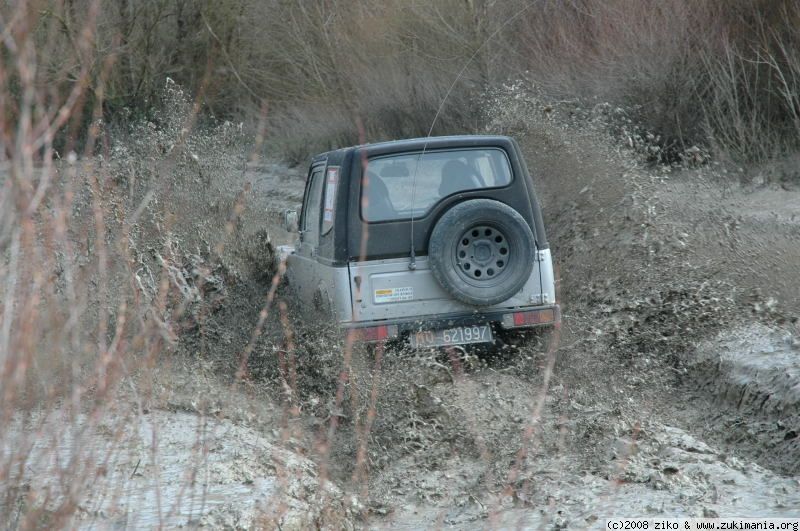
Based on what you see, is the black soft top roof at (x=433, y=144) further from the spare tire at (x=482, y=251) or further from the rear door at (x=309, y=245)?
the rear door at (x=309, y=245)

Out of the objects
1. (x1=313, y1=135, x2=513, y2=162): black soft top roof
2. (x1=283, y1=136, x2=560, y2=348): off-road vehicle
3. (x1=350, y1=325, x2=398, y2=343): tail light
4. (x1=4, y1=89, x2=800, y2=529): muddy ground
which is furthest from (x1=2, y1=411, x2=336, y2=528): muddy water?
(x1=313, y1=135, x2=513, y2=162): black soft top roof

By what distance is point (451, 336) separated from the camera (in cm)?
738

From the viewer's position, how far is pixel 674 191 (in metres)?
12.6

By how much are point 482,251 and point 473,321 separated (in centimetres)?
51

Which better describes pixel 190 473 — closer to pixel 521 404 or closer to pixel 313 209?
pixel 521 404

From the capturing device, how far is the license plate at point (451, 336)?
732cm

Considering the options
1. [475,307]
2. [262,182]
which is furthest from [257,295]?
[262,182]

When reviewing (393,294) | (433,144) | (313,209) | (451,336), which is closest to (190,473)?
(393,294)

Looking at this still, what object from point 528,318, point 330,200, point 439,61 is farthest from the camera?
point 439,61

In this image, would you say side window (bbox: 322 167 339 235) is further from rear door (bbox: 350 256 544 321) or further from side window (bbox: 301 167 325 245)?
rear door (bbox: 350 256 544 321)

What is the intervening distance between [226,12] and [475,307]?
20.7 meters

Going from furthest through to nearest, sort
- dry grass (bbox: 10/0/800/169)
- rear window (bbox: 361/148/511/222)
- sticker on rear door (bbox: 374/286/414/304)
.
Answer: dry grass (bbox: 10/0/800/169)
rear window (bbox: 361/148/511/222)
sticker on rear door (bbox: 374/286/414/304)

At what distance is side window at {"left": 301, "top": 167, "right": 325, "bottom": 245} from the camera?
818 cm

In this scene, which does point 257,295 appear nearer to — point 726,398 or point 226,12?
point 726,398
